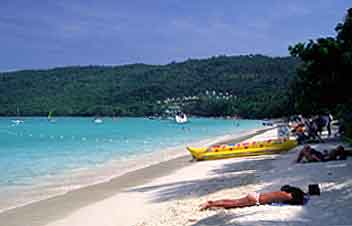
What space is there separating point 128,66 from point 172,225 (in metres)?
123

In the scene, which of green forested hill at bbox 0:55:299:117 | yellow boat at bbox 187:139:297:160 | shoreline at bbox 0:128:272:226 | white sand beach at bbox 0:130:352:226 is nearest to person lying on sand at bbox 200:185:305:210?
white sand beach at bbox 0:130:352:226

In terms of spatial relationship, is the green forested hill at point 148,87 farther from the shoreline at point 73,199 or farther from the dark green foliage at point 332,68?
the shoreline at point 73,199

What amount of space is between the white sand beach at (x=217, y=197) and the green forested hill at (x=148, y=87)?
314ft

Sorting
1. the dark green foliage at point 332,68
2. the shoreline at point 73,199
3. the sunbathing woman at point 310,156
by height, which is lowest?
the shoreline at point 73,199

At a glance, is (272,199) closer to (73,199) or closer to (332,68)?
(73,199)

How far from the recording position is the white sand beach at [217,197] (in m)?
6.46

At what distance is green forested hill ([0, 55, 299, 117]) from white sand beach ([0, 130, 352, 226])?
95.8m

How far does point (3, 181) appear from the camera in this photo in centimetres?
1542

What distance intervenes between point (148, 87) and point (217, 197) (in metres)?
111

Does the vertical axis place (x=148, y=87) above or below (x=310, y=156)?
above

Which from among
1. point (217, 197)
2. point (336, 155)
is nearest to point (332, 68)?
point (336, 155)

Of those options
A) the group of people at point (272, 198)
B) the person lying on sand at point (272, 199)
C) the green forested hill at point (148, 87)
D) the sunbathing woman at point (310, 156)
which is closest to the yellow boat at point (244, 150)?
the sunbathing woman at point (310, 156)

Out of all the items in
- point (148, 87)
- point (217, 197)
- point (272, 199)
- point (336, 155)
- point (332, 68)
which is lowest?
point (217, 197)

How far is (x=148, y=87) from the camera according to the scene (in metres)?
120
